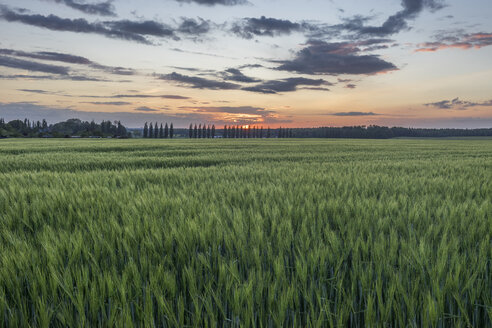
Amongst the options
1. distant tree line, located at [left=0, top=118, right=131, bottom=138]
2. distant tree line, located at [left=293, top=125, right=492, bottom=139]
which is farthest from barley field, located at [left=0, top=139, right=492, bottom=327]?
distant tree line, located at [left=293, top=125, right=492, bottom=139]

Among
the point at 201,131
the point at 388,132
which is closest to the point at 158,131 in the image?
the point at 201,131

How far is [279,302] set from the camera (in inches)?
57.3

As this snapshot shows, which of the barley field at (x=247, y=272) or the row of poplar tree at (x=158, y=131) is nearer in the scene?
the barley field at (x=247, y=272)

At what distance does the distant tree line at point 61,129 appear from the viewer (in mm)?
107894

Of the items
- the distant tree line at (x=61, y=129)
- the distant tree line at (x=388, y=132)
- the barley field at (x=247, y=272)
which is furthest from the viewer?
the distant tree line at (x=388, y=132)

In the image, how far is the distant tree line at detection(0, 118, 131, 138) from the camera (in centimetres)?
10789

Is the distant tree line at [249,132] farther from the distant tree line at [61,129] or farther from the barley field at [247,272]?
the barley field at [247,272]

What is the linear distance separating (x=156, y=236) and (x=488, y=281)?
229 cm

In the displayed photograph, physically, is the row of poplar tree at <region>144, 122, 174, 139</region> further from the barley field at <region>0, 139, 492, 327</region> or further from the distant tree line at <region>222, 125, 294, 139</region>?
the barley field at <region>0, 139, 492, 327</region>

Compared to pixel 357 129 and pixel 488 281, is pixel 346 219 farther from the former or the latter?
pixel 357 129

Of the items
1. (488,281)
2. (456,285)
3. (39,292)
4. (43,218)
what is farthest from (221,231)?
(43,218)

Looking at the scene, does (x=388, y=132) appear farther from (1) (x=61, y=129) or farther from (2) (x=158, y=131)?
(1) (x=61, y=129)

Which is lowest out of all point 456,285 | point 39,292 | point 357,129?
point 39,292

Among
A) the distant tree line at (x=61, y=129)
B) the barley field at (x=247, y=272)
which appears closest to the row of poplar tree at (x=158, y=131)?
the distant tree line at (x=61, y=129)
